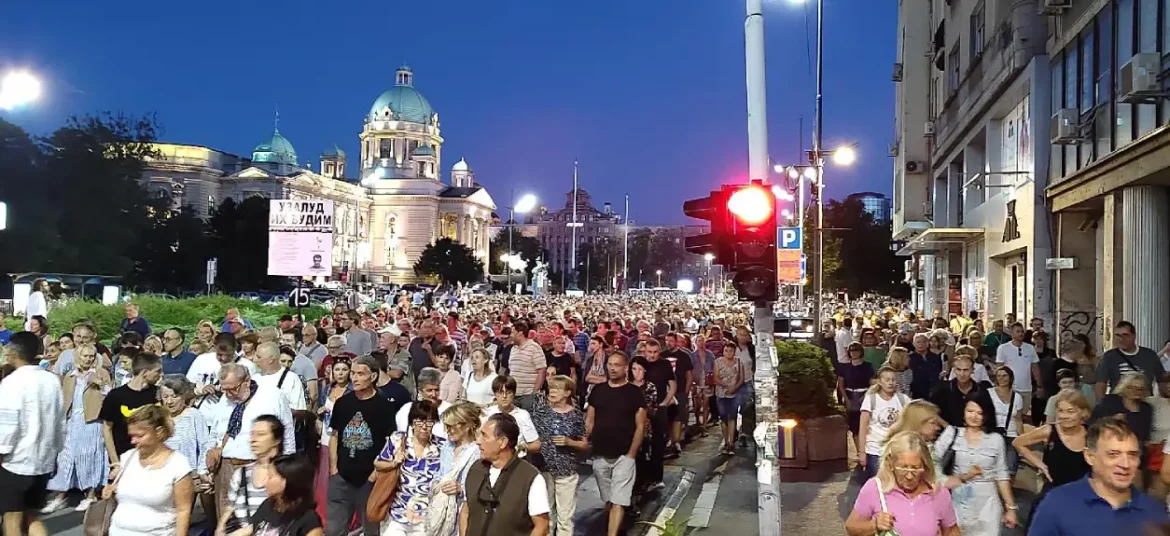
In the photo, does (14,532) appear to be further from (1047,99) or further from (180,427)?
(1047,99)

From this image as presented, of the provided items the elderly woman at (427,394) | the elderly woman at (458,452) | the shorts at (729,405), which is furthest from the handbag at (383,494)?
the shorts at (729,405)

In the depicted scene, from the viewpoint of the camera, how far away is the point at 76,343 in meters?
10.8

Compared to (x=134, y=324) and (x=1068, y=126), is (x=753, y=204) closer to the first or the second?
(x=1068, y=126)

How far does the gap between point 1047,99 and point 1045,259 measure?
299cm

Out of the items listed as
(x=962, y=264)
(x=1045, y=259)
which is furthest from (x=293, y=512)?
(x=962, y=264)

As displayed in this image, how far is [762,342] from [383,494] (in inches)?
123

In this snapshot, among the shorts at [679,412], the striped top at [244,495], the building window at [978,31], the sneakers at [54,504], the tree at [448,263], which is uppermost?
the building window at [978,31]

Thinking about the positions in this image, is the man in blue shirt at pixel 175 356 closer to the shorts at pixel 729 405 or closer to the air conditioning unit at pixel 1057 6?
the shorts at pixel 729 405

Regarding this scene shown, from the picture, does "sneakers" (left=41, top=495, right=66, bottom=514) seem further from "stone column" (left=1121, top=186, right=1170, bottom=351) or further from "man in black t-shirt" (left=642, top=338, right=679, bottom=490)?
"stone column" (left=1121, top=186, right=1170, bottom=351)

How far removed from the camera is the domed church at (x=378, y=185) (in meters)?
109

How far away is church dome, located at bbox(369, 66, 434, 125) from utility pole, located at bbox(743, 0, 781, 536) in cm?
13790

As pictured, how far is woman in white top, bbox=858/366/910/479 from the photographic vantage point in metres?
8.32

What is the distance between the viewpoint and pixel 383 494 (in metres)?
6.38

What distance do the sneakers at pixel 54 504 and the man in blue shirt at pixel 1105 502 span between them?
339 inches
